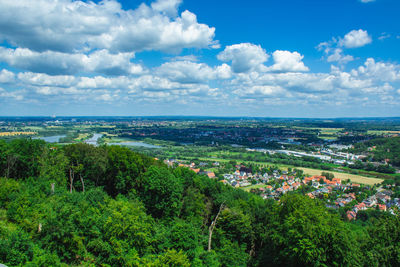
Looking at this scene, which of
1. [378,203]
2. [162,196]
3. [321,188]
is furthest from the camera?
[321,188]

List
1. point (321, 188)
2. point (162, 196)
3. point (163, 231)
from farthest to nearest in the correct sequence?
point (321, 188) < point (162, 196) < point (163, 231)

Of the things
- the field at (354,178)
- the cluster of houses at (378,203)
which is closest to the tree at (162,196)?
the cluster of houses at (378,203)

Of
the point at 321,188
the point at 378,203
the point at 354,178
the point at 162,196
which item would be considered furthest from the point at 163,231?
the point at 354,178

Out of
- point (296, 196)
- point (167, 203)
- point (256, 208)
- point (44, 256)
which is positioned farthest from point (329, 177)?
point (44, 256)

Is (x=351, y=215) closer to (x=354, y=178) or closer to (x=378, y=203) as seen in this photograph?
(x=378, y=203)

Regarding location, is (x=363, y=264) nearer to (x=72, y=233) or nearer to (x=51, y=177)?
(x=72, y=233)

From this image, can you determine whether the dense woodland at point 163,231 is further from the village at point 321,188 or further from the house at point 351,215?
the house at point 351,215

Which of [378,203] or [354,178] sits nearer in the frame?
[378,203]
